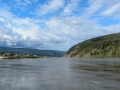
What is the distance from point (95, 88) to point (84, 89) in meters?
1.93

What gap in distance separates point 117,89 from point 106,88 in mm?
1704

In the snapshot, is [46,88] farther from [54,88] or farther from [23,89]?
[23,89]

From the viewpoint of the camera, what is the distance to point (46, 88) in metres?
30.4

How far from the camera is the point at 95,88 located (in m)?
30.4

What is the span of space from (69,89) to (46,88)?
3.63 meters

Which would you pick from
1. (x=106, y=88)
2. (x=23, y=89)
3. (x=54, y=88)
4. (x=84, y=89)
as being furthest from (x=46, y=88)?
(x=106, y=88)

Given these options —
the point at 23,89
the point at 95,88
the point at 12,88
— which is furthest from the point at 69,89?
the point at 12,88

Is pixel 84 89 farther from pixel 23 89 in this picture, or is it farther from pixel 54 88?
pixel 23 89

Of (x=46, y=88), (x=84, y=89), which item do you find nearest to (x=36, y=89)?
(x=46, y=88)

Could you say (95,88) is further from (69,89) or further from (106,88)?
(69,89)

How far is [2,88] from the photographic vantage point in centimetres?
2997

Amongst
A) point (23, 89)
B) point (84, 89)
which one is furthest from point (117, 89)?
point (23, 89)

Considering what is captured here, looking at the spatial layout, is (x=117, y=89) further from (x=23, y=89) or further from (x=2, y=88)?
(x=2, y=88)

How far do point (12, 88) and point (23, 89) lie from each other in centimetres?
198
